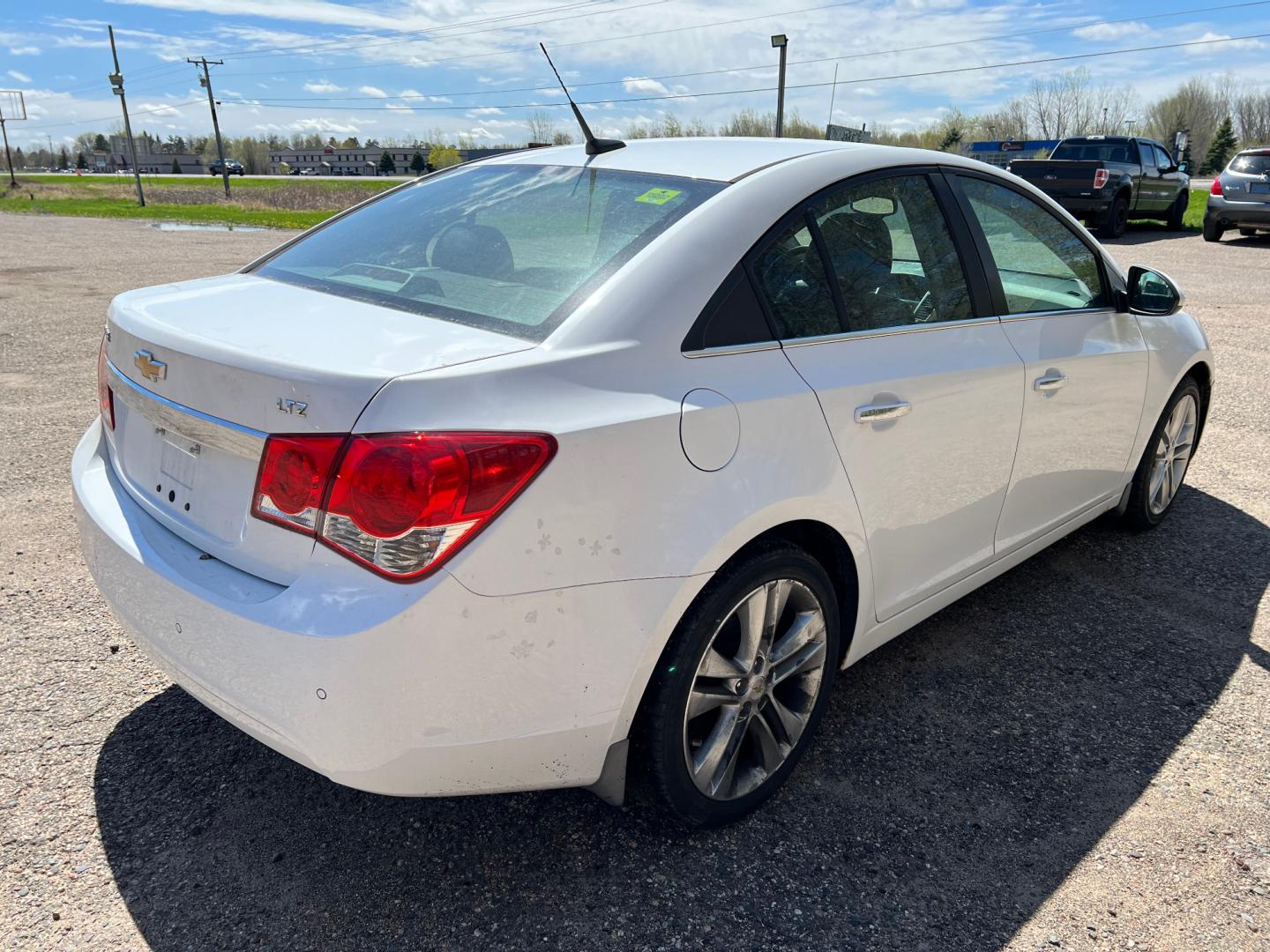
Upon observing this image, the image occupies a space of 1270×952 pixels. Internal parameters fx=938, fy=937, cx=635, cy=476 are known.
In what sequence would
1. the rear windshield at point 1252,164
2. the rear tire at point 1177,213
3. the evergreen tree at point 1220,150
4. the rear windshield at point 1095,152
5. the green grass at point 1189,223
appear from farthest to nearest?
the evergreen tree at point 1220,150
the green grass at point 1189,223
the rear tire at point 1177,213
the rear windshield at point 1095,152
the rear windshield at point 1252,164

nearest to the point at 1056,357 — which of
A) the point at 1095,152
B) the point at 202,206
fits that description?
the point at 1095,152

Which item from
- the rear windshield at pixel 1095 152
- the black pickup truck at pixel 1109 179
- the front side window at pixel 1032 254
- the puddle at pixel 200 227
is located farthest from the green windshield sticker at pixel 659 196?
the puddle at pixel 200 227

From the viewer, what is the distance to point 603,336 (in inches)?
81.0

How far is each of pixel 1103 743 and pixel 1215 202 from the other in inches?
739

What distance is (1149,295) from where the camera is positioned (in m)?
3.77

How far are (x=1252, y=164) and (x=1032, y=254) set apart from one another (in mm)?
17719

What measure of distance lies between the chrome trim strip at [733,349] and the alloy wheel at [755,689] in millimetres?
584

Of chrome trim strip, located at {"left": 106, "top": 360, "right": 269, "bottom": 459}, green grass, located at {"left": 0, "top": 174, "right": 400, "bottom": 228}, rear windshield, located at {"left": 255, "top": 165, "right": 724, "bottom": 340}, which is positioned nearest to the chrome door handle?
rear windshield, located at {"left": 255, "top": 165, "right": 724, "bottom": 340}

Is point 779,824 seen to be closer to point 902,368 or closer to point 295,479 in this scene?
point 902,368

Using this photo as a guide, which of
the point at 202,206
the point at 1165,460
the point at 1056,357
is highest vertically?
the point at 1056,357

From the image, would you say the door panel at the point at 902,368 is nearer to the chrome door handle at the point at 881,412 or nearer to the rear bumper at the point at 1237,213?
Result: the chrome door handle at the point at 881,412

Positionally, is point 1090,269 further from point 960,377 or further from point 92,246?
point 92,246

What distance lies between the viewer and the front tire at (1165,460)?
4.26 m

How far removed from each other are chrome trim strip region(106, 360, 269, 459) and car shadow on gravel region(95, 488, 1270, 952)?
1042mm
